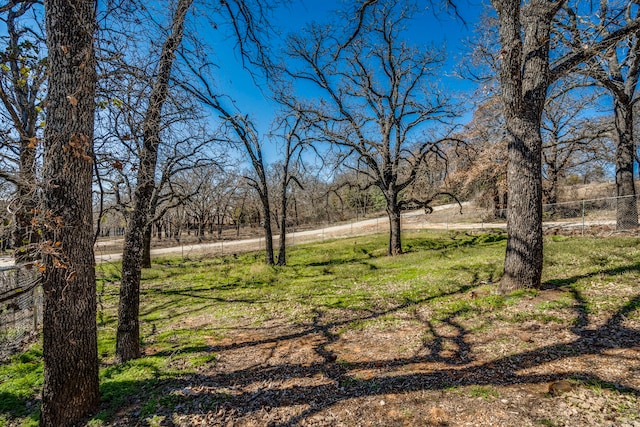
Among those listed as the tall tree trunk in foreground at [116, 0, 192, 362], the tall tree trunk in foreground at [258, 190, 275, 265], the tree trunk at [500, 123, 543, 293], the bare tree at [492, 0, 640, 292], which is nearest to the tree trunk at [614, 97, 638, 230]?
the bare tree at [492, 0, 640, 292]

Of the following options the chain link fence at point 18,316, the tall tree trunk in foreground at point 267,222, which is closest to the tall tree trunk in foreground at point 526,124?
the chain link fence at point 18,316

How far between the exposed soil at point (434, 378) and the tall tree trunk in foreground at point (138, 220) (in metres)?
1.38

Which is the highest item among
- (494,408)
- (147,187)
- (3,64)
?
(3,64)

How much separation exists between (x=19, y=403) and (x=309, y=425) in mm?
3836

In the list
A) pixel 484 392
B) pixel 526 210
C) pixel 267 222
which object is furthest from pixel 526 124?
pixel 267 222

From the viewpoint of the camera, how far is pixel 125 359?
15.0 ft

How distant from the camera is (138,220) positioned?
4.56m

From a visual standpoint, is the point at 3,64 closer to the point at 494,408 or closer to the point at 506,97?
the point at 494,408

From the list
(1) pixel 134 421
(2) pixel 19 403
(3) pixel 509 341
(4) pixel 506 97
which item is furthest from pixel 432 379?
(2) pixel 19 403

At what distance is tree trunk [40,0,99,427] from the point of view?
2.86m

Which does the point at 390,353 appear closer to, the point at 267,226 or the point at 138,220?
the point at 138,220

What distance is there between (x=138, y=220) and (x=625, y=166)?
47.3 feet

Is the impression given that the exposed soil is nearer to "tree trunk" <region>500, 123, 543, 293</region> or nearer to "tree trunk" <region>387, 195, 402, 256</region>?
"tree trunk" <region>500, 123, 543, 293</region>

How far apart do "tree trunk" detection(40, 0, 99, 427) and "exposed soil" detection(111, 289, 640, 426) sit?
0.78 meters
